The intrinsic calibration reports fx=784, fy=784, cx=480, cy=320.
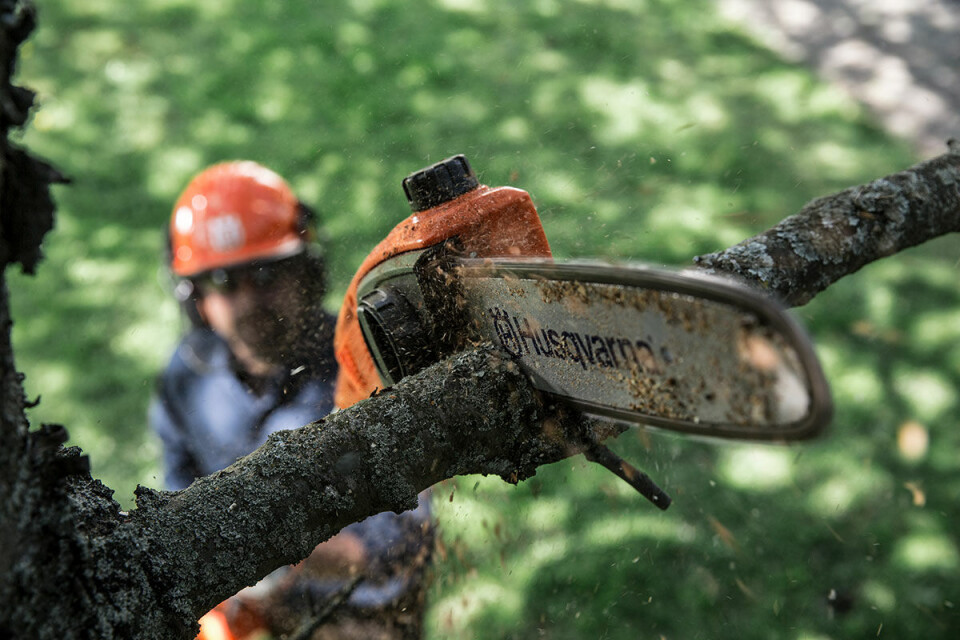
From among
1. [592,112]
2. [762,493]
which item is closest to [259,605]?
[762,493]

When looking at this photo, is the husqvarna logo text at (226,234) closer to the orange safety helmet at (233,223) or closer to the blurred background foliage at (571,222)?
the orange safety helmet at (233,223)

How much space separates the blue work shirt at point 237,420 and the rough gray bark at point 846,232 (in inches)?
46.5

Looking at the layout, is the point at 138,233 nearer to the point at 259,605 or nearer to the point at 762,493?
the point at 259,605

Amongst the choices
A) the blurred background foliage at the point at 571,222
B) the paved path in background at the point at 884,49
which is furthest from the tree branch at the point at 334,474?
the paved path in background at the point at 884,49

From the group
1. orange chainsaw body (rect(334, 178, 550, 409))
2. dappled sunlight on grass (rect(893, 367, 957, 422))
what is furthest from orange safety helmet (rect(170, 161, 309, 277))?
dappled sunlight on grass (rect(893, 367, 957, 422))

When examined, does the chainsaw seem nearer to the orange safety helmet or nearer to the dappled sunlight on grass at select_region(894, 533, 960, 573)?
the orange safety helmet

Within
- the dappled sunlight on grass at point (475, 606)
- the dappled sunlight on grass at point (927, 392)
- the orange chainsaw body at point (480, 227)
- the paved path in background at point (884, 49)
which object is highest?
the orange chainsaw body at point (480, 227)

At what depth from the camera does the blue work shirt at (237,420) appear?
2168 millimetres

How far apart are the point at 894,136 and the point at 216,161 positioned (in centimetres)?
403

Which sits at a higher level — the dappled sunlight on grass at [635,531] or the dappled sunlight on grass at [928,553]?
the dappled sunlight on grass at [635,531]

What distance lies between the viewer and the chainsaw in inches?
29.9

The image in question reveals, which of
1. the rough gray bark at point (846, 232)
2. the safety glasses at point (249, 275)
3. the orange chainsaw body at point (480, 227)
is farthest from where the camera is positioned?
the safety glasses at point (249, 275)

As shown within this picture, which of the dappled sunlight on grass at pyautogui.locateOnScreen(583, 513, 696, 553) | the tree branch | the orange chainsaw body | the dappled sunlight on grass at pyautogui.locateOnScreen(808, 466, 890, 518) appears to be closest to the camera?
the tree branch

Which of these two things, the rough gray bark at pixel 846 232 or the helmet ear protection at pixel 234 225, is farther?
the helmet ear protection at pixel 234 225
